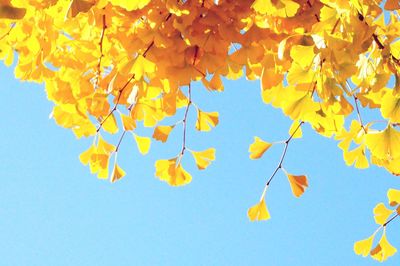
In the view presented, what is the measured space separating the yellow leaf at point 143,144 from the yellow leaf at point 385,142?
52 centimetres

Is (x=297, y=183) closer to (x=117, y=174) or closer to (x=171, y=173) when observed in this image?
(x=171, y=173)

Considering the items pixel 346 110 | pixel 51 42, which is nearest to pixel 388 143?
pixel 346 110

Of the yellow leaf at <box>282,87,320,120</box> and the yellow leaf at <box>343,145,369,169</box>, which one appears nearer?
the yellow leaf at <box>282,87,320,120</box>

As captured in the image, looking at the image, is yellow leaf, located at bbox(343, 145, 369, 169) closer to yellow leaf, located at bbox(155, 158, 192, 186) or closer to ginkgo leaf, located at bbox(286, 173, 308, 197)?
ginkgo leaf, located at bbox(286, 173, 308, 197)

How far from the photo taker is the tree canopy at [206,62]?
87cm

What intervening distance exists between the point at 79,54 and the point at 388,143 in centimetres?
56

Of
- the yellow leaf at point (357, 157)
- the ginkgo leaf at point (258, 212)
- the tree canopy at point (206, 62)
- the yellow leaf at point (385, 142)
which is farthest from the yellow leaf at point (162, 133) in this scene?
the yellow leaf at point (385, 142)

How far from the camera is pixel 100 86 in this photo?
1.16 m

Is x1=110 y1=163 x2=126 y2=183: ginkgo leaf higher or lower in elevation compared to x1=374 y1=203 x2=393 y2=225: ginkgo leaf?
higher

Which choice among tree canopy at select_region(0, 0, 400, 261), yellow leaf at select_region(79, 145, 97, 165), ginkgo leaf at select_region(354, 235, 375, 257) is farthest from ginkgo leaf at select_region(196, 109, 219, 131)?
ginkgo leaf at select_region(354, 235, 375, 257)

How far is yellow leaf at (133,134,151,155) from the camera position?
128 cm

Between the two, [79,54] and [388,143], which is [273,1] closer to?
[388,143]

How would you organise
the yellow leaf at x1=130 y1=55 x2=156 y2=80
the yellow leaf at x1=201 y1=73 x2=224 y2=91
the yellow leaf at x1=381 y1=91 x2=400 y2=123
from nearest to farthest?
the yellow leaf at x1=381 y1=91 x2=400 y2=123 < the yellow leaf at x1=130 y1=55 x2=156 y2=80 < the yellow leaf at x1=201 y1=73 x2=224 y2=91

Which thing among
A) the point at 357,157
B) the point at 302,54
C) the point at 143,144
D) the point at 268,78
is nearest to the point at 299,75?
the point at 302,54
